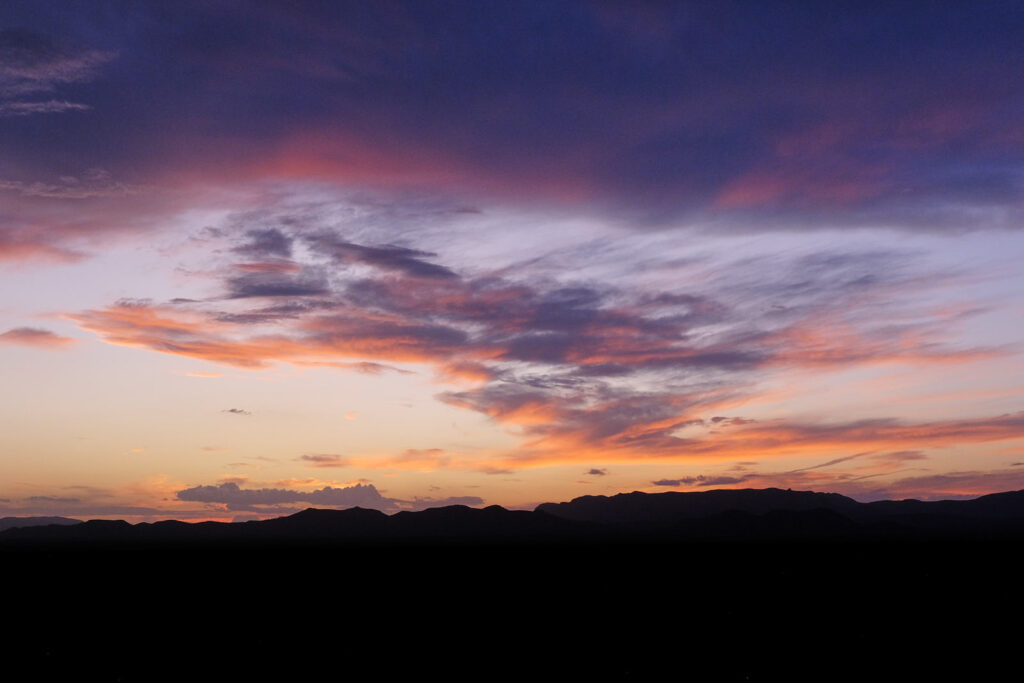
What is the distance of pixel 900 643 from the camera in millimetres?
47531

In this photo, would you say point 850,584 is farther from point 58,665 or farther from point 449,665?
point 58,665

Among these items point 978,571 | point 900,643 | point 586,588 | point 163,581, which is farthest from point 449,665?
point 978,571

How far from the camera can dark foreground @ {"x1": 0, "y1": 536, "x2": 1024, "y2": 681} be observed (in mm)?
40562

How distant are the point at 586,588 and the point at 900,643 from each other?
134 feet

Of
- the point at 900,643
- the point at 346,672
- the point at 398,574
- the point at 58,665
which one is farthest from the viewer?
the point at 398,574

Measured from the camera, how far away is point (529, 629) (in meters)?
53.8

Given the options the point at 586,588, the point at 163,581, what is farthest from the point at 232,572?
the point at 586,588

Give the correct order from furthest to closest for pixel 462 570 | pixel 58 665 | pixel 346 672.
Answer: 1. pixel 462 570
2. pixel 58 665
3. pixel 346 672

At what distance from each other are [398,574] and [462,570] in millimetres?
11398

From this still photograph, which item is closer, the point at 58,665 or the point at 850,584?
the point at 58,665

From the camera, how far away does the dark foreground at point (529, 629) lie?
133 feet

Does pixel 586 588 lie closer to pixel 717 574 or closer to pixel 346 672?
pixel 717 574

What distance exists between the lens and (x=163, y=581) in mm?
107250

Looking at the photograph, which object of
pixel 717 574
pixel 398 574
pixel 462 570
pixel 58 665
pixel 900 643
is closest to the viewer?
pixel 58 665
